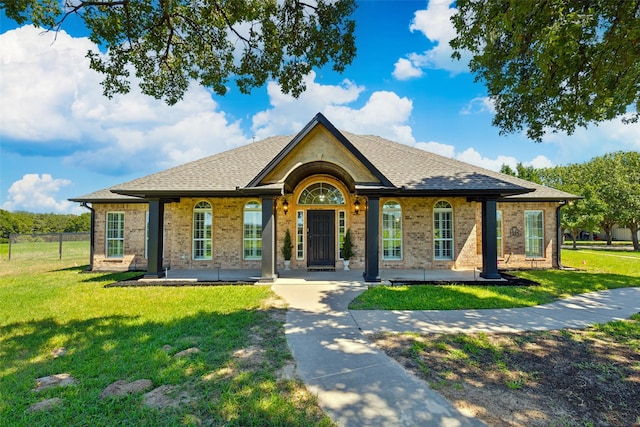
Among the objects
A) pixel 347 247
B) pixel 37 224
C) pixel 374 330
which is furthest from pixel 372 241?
pixel 37 224

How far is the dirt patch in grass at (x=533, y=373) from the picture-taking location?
124 inches

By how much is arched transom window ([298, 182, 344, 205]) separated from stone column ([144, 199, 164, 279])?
5432mm

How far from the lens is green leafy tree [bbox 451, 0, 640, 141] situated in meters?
A: 5.29

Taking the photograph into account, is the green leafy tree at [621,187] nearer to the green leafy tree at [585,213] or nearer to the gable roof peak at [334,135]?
the green leafy tree at [585,213]

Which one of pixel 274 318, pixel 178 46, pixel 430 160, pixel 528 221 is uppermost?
pixel 178 46

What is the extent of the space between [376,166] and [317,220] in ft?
11.2

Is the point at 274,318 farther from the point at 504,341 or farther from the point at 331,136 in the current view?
the point at 331,136

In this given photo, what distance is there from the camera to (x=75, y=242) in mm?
21891

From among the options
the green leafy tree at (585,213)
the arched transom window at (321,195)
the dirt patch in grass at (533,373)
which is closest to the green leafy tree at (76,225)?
the arched transom window at (321,195)

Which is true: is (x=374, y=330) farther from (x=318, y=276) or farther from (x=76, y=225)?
(x=76, y=225)

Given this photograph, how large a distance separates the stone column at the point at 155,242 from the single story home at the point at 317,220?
0.04m

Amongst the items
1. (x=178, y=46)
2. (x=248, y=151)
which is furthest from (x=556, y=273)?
(x=178, y=46)

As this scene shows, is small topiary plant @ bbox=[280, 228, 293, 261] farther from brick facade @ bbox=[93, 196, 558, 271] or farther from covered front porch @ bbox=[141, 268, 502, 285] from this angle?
covered front porch @ bbox=[141, 268, 502, 285]

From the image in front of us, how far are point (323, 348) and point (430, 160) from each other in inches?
428
